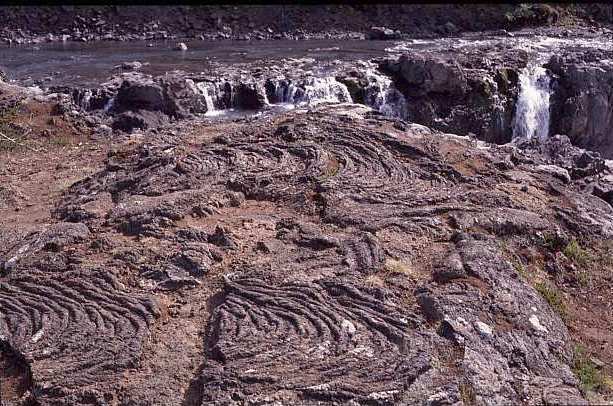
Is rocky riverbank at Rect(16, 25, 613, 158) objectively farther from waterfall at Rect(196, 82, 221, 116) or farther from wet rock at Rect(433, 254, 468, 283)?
wet rock at Rect(433, 254, 468, 283)

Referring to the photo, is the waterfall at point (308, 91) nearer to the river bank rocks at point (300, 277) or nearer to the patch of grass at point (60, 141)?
the patch of grass at point (60, 141)

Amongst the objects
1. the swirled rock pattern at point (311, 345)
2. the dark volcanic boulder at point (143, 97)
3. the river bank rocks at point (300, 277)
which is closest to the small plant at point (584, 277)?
the river bank rocks at point (300, 277)

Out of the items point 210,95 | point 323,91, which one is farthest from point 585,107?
point 210,95

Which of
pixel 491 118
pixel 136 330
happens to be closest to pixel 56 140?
pixel 136 330

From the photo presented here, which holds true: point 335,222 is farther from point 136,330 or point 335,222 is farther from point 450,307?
point 136,330

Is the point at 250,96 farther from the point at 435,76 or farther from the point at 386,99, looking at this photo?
the point at 435,76

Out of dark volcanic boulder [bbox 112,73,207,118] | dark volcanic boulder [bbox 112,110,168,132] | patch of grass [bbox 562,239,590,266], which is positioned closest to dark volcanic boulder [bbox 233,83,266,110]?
dark volcanic boulder [bbox 112,73,207,118]

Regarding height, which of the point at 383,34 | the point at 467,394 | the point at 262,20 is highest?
the point at 262,20

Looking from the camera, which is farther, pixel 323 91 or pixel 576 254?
pixel 323 91
